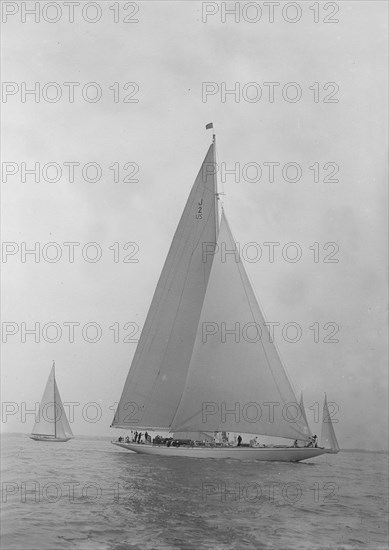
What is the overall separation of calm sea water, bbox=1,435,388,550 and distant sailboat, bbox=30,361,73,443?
18433 mm

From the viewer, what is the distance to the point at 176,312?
3073 cm

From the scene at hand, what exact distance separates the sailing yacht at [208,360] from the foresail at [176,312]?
0.15ft

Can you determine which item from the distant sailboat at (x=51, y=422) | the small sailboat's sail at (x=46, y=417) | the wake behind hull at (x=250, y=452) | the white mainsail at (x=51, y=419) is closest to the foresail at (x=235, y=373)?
the wake behind hull at (x=250, y=452)

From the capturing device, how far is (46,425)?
46.2 meters

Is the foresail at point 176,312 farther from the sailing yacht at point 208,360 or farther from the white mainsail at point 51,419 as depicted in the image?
the white mainsail at point 51,419

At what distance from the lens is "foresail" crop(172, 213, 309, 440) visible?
1011 inches

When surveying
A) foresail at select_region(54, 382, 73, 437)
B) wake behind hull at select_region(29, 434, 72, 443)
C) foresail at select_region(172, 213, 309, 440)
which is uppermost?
foresail at select_region(172, 213, 309, 440)

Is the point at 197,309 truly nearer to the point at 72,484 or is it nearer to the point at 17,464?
the point at 17,464

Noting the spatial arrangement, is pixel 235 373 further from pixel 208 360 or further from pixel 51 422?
pixel 51 422

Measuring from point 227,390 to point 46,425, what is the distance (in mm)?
24233

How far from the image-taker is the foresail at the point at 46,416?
41509 mm

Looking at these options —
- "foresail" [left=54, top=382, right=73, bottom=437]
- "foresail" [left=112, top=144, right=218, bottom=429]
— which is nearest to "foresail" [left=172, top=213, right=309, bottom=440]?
"foresail" [left=112, top=144, right=218, bottom=429]

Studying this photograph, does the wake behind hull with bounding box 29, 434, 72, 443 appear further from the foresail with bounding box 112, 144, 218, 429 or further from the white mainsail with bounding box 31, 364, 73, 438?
the foresail with bounding box 112, 144, 218, 429

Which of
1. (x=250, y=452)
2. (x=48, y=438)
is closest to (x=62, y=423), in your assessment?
(x=48, y=438)
